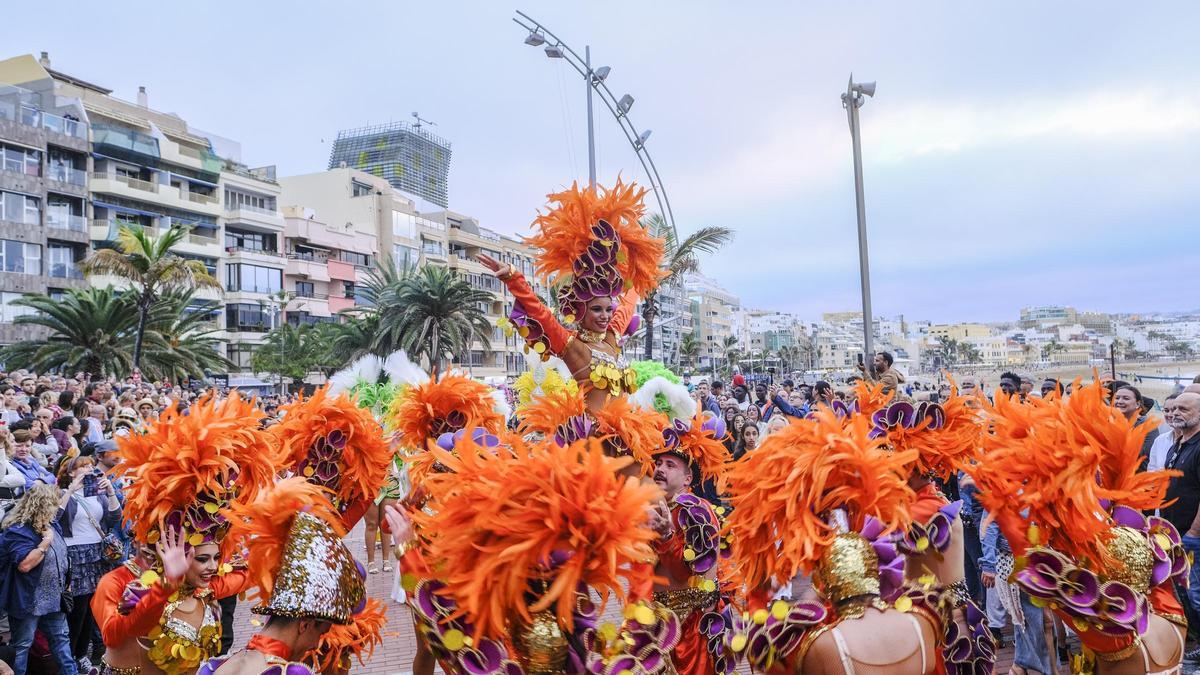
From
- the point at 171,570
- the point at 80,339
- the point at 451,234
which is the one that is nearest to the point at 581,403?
the point at 171,570

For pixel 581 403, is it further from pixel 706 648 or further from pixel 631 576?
pixel 631 576

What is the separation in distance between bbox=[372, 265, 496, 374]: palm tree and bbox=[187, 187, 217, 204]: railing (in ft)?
52.9

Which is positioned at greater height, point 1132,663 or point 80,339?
point 80,339

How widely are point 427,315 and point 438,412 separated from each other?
993 inches

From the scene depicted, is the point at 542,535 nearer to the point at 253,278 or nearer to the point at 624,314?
the point at 624,314

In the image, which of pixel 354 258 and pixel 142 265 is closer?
pixel 142 265

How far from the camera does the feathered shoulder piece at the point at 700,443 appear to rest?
13.1 ft

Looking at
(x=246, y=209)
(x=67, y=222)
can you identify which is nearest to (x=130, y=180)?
(x=67, y=222)

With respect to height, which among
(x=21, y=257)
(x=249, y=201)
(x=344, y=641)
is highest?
(x=249, y=201)

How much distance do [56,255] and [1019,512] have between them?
38.9 m

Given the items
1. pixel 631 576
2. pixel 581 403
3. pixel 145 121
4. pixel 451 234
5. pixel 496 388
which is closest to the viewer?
pixel 631 576

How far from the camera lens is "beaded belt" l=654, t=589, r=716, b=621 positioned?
361 cm

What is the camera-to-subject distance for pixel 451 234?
57.5 meters

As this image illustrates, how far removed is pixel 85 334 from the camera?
25.3 m
